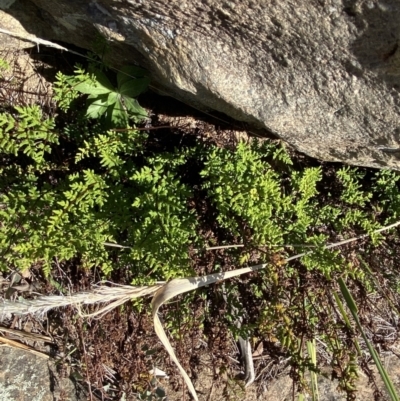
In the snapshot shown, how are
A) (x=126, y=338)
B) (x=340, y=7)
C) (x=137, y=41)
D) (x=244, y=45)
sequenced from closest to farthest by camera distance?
(x=340, y=7) → (x=244, y=45) → (x=137, y=41) → (x=126, y=338)

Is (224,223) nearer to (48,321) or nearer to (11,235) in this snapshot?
(11,235)

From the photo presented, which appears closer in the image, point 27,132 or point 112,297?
point 112,297

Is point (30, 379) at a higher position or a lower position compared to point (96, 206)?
lower

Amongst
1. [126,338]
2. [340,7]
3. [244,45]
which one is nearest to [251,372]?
[126,338]

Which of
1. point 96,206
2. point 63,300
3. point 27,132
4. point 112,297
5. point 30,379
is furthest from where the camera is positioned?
point 30,379

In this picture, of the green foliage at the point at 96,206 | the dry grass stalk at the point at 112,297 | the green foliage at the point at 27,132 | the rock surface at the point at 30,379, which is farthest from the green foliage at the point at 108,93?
the rock surface at the point at 30,379

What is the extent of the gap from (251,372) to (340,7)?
2.26 m

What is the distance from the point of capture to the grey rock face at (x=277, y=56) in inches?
68.7

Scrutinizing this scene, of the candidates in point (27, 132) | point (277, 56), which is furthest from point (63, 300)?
point (277, 56)

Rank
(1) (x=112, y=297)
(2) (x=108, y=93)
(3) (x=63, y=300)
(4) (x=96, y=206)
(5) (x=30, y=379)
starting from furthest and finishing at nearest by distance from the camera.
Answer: (5) (x=30, y=379), (2) (x=108, y=93), (4) (x=96, y=206), (1) (x=112, y=297), (3) (x=63, y=300)

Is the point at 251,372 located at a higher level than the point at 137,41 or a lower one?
lower

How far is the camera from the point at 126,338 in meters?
3.04

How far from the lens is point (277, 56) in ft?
6.61

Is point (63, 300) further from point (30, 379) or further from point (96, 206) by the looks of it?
point (30, 379)
